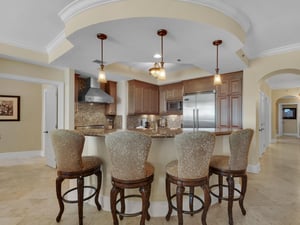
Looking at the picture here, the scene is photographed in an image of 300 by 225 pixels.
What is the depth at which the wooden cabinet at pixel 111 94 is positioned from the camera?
5.69 metres

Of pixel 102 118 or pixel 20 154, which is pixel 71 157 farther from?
pixel 20 154

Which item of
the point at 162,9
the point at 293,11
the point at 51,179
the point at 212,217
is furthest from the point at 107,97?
the point at 293,11

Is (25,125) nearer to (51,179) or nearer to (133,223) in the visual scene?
(51,179)

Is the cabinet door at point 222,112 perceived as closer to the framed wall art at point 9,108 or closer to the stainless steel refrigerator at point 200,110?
the stainless steel refrigerator at point 200,110

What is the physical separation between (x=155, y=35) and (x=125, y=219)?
2466mm

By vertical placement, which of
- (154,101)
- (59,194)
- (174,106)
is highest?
(154,101)

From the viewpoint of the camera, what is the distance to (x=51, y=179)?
369cm

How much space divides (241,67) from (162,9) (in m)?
2.82

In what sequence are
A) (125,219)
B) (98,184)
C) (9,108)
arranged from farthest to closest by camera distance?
(9,108), (98,184), (125,219)

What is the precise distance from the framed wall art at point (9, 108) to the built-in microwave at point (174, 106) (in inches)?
195

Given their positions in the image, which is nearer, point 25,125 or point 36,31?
point 36,31

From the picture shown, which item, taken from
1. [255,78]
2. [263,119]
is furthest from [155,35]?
[263,119]

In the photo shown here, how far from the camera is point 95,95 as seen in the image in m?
4.91

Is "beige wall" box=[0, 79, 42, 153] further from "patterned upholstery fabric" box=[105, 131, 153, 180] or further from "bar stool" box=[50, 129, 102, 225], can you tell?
"patterned upholstery fabric" box=[105, 131, 153, 180]
